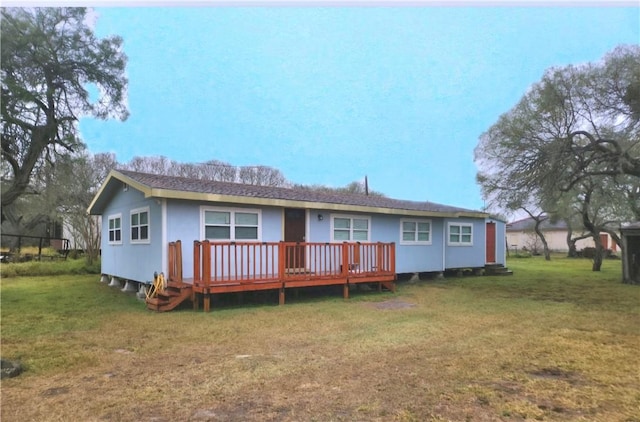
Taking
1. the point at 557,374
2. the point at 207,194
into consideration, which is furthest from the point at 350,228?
the point at 557,374

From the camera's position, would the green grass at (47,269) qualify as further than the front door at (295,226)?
Yes

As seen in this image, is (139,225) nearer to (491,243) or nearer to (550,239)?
(491,243)

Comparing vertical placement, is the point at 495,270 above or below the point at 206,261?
below

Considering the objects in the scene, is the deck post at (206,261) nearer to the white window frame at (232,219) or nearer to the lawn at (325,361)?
the lawn at (325,361)

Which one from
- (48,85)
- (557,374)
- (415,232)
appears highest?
(48,85)

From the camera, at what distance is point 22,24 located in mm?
5664

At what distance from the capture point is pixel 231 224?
957 centimetres

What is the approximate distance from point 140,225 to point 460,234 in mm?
11035

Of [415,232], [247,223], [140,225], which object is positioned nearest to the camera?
[247,223]

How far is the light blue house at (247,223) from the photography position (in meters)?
8.99

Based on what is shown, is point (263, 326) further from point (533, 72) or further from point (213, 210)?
point (533, 72)

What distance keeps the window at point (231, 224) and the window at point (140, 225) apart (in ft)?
5.31

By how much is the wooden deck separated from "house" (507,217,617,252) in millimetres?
28064

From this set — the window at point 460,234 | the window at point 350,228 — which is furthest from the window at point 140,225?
the window at point 460,234
